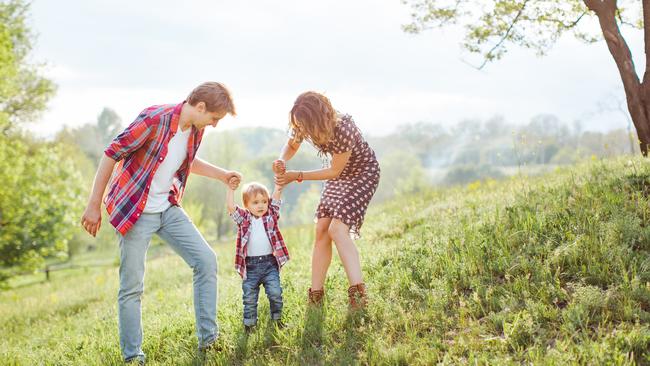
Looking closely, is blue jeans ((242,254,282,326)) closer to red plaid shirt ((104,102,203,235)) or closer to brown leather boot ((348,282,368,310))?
brown leather boot ((348,282,368,310))

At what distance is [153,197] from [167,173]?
9.6 inches

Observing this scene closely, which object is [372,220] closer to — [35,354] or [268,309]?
[268,309]

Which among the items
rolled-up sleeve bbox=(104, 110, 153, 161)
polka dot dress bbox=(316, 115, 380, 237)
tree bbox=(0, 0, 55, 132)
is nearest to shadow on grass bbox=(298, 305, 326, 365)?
polka dot dress bbox=(316, 115, 380, 237)

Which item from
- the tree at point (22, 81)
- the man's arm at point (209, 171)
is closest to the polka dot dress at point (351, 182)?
the man's arm at point (209, 171)

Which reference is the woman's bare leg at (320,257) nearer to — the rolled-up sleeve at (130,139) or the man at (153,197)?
the man at (153,197)

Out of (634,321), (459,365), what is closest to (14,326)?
(459,365)

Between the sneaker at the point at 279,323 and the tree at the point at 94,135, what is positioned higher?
the tree at the point at 94,135

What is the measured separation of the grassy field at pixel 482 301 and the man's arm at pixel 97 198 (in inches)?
53.2

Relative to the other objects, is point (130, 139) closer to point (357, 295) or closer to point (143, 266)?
point (143, 266)

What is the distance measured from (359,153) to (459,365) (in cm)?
212

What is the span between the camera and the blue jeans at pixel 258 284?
517 cm

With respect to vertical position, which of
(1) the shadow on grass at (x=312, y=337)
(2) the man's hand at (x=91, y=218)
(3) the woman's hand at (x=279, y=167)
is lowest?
(1) the shadow on grass at (x=312, y=337)

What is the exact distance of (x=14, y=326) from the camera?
1011 cm

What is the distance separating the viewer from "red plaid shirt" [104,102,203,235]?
14.9 feet
